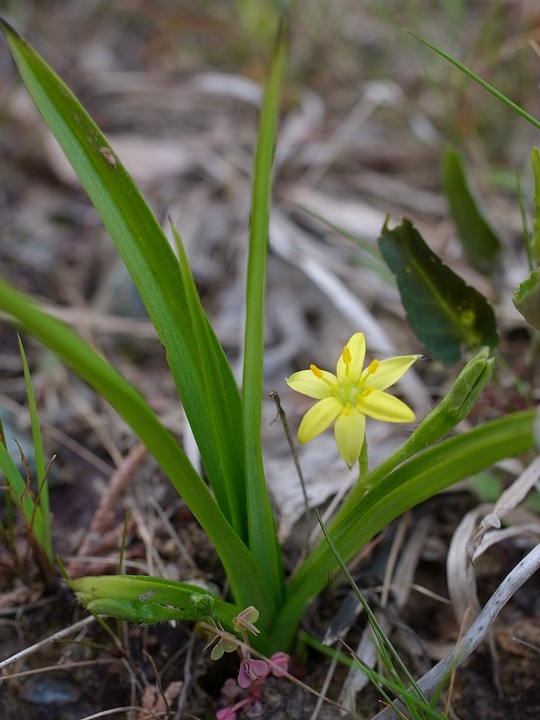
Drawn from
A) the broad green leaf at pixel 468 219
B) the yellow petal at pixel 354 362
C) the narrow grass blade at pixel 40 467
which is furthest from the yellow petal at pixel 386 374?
the broad green leaf at pixel 468 219

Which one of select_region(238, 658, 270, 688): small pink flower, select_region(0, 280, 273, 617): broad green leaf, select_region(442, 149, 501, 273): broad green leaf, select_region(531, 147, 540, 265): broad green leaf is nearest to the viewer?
select_region(0, 280, 273, 617): broad green leaf

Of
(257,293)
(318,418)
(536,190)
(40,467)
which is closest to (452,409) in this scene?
(318,418)

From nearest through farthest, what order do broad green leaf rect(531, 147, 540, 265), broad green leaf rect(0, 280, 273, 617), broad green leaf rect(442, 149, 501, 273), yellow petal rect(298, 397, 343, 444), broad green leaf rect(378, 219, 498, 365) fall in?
broad green leaf rect(0, 280, 273, 617)
yellow petal rect(298, 397, 343, 444)
broad green leaf rect(531, 147, 540, 265)
broad green leaf rect(378, 219, 498, 365)
broad green leaf rect(442, 149, 501, 273)

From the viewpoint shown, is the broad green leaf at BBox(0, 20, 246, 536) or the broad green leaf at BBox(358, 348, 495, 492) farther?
the broad green leaf at BBox(0, 20, 246, 536)

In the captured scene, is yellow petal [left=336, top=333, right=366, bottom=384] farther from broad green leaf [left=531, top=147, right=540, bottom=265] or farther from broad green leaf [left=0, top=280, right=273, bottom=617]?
broad green leaf [left=531, top=147, right=540, bottom=265]

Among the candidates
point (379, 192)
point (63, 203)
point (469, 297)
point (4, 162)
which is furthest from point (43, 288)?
point (469, 297)

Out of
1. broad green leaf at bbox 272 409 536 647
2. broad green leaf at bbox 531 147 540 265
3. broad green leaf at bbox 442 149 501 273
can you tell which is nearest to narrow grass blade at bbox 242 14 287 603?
broad green leaf at bbox 272 409 536 647

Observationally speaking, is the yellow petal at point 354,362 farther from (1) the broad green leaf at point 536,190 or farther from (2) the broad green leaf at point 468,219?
(2) the broad green leaf at point 468,219
